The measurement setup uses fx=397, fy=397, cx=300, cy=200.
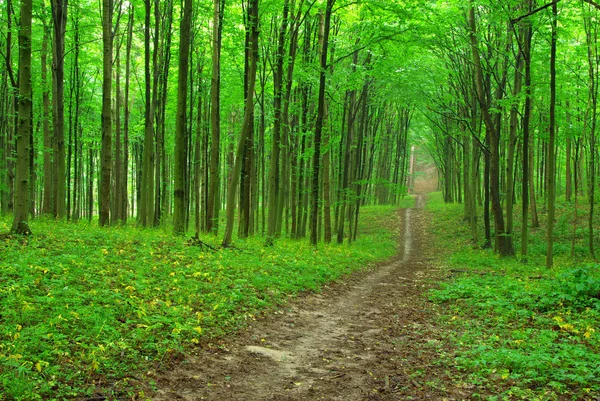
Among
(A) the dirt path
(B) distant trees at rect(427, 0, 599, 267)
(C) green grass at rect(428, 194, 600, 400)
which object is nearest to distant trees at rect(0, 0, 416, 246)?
(B) distant trees at rect(427, 0, 599, 267)

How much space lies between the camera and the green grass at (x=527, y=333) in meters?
4.43

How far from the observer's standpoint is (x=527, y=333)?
623 cm

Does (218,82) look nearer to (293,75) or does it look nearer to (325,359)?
(293,75)

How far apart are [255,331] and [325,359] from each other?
145 cm

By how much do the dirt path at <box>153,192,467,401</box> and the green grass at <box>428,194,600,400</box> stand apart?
42cm

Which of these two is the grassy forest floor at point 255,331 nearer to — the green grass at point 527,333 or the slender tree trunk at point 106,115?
the green grass at point 527,333

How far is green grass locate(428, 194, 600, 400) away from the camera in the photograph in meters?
4.43

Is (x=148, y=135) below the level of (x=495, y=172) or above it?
above

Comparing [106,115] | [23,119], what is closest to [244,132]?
[106,115]

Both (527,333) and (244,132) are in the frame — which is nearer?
(527,333)

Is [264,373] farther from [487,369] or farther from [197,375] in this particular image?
[487,369]

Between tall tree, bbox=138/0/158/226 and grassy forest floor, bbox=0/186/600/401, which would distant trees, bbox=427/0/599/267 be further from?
tall tree, bbox=138/0/158/226

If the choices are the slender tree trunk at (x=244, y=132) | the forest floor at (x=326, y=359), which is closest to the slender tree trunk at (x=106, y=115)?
the slender tree trunk at (x=244, y=132)

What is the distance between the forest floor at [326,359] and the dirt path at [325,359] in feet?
0.04
